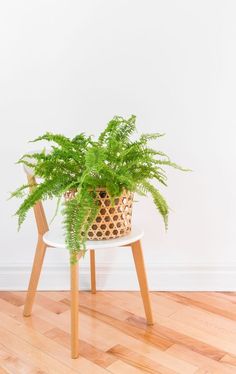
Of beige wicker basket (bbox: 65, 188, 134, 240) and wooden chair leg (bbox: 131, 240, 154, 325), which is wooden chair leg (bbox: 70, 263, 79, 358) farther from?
wooden chair leg (bbox: 131, 240, 154, 325)

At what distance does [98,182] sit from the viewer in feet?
4.19

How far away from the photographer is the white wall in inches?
68.0

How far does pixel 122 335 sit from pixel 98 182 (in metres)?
0.59

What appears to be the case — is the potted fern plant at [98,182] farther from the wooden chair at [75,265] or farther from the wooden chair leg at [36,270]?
the wooden chair leg at [36,270]

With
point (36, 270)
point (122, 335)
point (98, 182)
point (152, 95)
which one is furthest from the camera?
point (152, 95)

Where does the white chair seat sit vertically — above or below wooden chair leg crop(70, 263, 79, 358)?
above

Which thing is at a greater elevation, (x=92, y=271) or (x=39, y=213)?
(x=39, y=213)

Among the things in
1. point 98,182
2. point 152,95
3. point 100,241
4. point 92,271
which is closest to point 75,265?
point 100,241

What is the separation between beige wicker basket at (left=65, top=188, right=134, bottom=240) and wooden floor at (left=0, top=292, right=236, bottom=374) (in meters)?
0.39

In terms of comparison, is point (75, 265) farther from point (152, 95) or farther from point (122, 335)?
point (152, 95)

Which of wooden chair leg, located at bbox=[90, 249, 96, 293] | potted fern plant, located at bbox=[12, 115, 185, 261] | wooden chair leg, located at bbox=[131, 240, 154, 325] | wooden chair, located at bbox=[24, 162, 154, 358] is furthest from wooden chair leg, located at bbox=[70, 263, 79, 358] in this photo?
wooden chair leg, located at bbox=[90, 249, 96, 293]

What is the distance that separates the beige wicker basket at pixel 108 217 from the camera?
51.4 inches

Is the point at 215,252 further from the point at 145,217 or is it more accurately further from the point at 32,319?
the point at 32,319

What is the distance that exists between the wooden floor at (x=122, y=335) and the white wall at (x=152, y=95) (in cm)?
16
